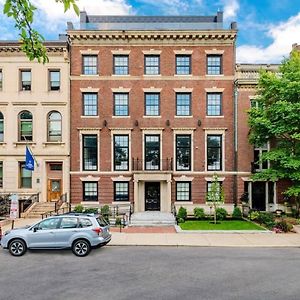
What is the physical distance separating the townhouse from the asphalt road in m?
13.9

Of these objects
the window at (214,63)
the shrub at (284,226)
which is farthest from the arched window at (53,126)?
the shrub at (284,226)

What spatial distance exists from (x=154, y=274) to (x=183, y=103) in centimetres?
1901

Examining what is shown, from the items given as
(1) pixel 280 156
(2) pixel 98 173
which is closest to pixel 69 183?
(2) pixel 98 173

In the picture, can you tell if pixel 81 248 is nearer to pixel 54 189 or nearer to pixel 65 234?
pixel 65 234

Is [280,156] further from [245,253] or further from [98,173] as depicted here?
[98,173]

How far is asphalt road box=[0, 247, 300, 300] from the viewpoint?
934cm

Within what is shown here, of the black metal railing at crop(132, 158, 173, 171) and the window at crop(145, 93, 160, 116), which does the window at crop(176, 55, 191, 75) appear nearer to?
the window at crop(145, 93, 160, 116)

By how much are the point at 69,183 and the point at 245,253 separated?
17120mm

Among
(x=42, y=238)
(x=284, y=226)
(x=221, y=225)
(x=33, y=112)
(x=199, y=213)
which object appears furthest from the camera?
(x=33, y=112)

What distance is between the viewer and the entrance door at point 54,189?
92.0ft

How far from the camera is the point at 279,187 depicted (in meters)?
27.5

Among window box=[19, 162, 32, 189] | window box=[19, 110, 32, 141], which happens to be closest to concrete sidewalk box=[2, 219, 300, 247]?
window box=[19, 162, 32, 189]

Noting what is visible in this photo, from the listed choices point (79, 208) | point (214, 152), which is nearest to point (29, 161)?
point (79, 208)

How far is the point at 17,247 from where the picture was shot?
1402 centimetres
